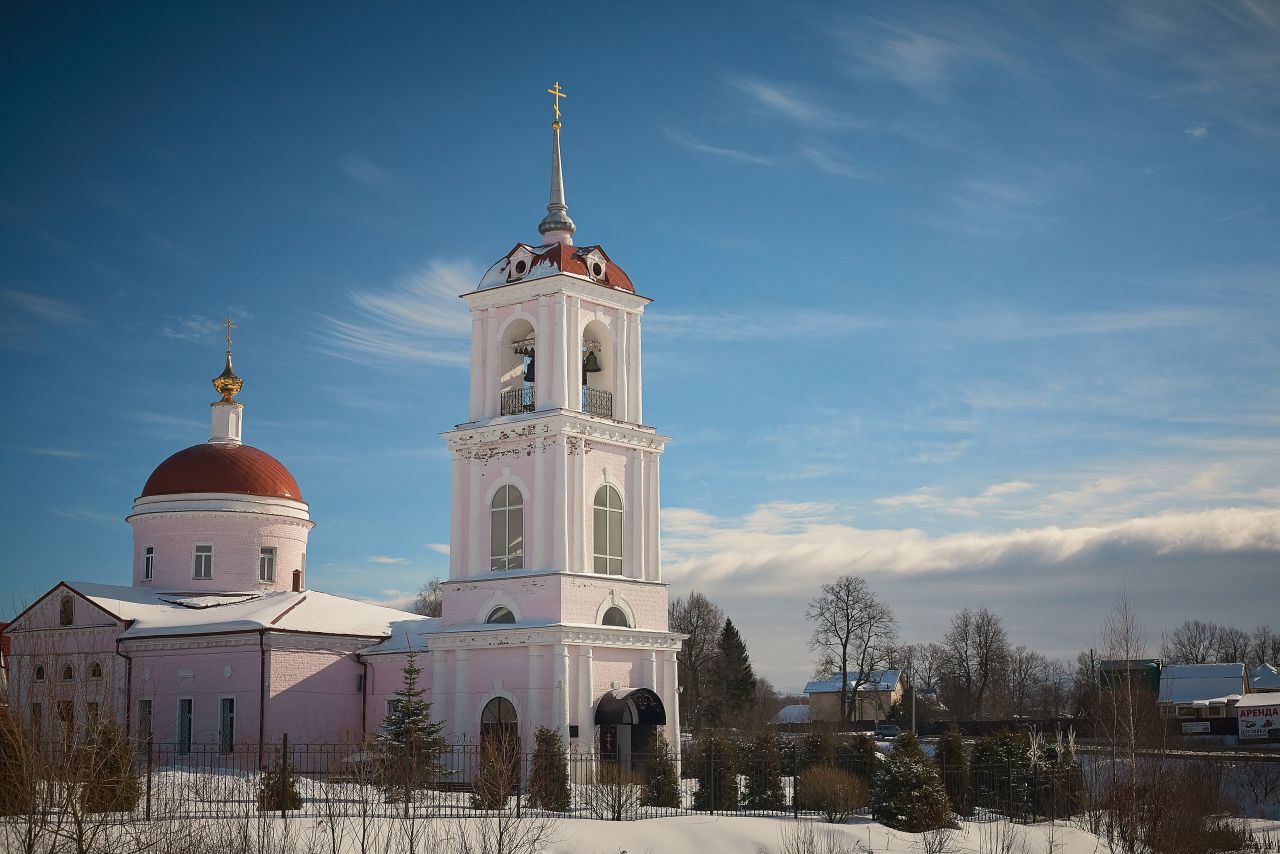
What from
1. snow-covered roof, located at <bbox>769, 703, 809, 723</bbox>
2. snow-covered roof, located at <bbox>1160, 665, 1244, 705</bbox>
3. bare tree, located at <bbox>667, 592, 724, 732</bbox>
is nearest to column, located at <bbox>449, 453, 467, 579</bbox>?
bare tree, located at <bbox>667, 592, 724, 732</bbox>

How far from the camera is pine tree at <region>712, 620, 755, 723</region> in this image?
83.1m

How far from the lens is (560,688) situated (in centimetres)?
3425

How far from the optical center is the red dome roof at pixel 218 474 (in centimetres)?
4597

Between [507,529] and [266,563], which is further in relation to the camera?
[266,563]

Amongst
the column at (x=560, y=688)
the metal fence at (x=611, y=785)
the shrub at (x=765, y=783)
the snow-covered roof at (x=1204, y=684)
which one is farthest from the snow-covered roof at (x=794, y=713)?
the shrub at (x=765, y=783)

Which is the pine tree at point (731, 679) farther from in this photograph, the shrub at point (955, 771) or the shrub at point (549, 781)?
the shrub at point (549, 781)

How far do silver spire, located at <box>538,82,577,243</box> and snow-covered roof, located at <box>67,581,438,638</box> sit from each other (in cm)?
1212

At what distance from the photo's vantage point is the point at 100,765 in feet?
56.2

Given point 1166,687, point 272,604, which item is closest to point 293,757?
point 272,604

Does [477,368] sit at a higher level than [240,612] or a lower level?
higher

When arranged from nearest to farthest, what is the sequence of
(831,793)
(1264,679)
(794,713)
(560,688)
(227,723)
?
(831,793) → (560,688) → (227,723) → (1264,679) → (794,713)

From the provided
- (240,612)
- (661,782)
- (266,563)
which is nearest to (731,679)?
(266,563)

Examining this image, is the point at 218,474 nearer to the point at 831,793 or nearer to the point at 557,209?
the point at 557,209

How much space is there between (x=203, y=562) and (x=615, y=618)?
1634 centimetres
